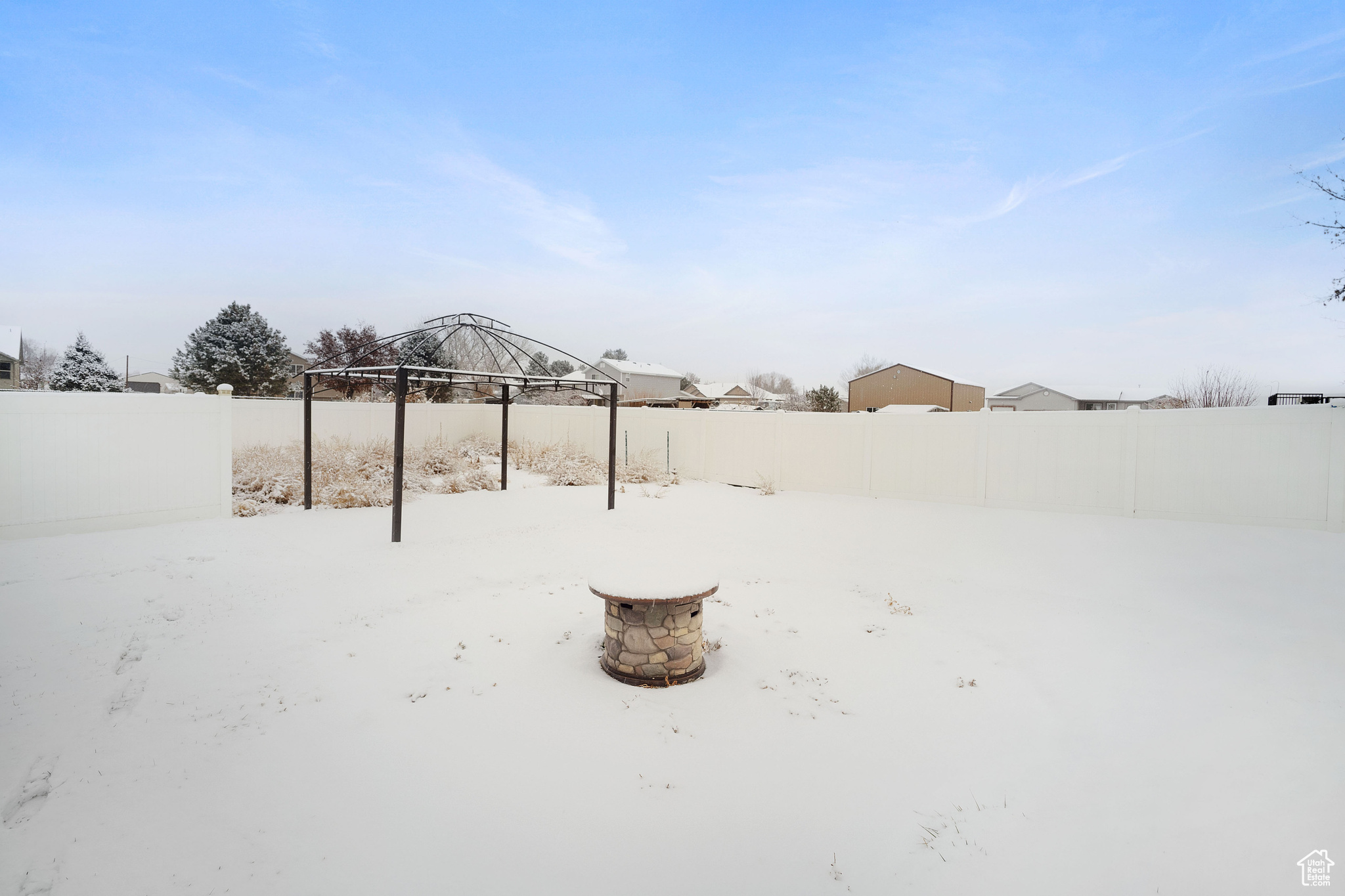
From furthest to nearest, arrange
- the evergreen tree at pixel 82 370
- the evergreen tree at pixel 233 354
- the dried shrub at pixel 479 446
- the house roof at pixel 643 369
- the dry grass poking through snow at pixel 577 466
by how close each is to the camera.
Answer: the house roof at pixel 643 369 → the evergreen tree at pixel 233 354 → the evergreen tree at pixel 82 370 → the dried shrub at pixel 479 446 → the dry grass poking through snow at pixel 577 466

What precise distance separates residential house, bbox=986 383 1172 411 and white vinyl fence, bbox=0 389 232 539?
112 ft

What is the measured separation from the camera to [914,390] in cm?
2698

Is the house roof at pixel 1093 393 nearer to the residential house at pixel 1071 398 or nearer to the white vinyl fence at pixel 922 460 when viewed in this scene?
the residential house at pixel 1071 398

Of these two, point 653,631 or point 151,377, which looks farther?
point 151,377

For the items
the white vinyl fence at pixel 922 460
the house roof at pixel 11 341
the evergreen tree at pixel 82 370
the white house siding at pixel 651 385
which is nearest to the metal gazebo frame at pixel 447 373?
the white vinyl fence at pixel 922 460

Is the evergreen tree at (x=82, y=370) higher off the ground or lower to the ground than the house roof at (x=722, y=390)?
lower

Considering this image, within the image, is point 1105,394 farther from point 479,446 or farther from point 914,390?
point 479,446

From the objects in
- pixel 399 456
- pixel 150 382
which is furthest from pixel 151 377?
pixel 399 456

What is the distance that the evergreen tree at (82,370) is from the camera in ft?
64.6

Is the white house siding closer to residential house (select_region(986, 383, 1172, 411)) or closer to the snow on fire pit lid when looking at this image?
→ residential house (select_region(986, 383, 1172, 411))

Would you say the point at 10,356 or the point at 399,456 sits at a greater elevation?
the point at 10,356

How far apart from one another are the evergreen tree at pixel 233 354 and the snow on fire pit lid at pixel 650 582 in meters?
22.6

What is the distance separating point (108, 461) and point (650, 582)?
22.9 feet

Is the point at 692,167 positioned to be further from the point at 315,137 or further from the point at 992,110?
the point at 315,137
